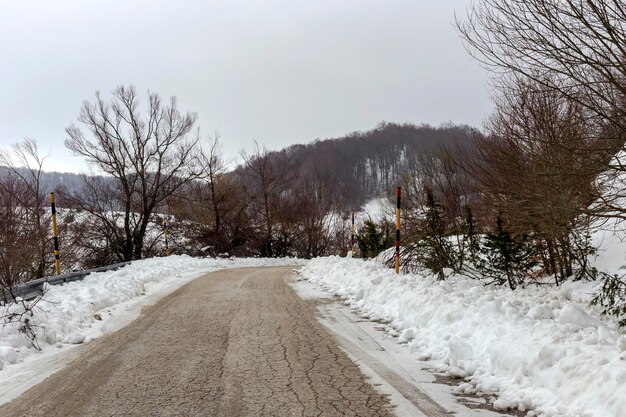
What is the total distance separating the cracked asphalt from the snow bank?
1.95 ft

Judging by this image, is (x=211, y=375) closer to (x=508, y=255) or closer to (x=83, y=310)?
(x=83, y=310)

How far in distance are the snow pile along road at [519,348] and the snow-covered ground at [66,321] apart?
14.0 feet

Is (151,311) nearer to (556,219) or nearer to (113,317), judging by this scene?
(113,317)

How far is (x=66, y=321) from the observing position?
7.34 metres

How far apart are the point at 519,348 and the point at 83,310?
693cm

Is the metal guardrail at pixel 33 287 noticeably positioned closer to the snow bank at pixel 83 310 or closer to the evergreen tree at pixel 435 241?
the snow bank at pixel 83 310

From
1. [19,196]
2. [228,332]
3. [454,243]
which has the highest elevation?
[19,196]

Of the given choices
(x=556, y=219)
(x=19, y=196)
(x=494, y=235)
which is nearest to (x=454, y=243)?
(x=494, y=235)

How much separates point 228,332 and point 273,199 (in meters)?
35.8

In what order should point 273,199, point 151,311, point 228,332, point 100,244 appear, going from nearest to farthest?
point 228,332 < point 151,311 < point 100,244 < point 273,199

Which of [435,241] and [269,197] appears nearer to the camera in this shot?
[435,241]

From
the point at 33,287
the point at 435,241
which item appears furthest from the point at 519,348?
the point at 33,287

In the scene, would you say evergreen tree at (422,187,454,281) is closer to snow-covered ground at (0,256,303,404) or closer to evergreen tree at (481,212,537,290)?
evergreen tree at (481,212,537,290)

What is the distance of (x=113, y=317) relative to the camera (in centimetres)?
842
